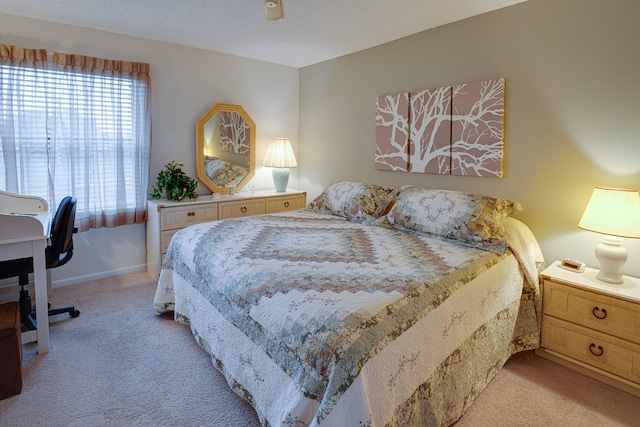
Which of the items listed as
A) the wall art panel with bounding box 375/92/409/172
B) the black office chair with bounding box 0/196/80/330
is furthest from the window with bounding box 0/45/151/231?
the wall art panel with bounding box 375/92/409/172

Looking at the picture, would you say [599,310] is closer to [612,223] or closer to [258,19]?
[612,223]

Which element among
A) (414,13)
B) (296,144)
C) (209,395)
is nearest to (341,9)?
(414,13)

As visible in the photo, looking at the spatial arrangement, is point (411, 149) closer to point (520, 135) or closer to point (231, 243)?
point (520, 135)

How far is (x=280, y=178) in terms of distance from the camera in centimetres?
442

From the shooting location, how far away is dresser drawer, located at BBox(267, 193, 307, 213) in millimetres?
4258

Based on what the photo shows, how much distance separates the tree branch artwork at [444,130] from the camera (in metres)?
2.84

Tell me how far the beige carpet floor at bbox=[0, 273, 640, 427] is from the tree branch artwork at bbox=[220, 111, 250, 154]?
7.33 ft

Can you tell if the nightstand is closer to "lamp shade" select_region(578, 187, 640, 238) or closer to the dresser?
"lamp shade" select_region(578, 187, 640, 238)

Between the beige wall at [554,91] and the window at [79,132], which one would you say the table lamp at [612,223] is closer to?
the beige wall at [554,91]

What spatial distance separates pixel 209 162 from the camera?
13.5ft

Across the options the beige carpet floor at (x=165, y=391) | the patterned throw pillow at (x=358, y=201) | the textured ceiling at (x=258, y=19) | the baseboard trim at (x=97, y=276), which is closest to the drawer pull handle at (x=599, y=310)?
the beige carpet floor at (x=165, y=391)

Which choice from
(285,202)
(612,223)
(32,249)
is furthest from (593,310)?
(32,249)

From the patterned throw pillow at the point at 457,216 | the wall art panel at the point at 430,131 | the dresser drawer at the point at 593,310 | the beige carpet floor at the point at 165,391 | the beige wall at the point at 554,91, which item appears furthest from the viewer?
the wall art panel at the point at 430,131

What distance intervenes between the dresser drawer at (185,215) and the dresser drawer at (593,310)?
2962 mm
